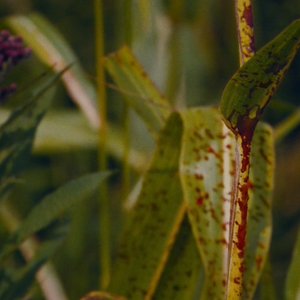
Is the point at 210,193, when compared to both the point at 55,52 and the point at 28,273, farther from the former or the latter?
the point at 55,52

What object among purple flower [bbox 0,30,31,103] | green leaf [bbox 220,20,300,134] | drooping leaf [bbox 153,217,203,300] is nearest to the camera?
green leaf [bbox 220,20,300,134]

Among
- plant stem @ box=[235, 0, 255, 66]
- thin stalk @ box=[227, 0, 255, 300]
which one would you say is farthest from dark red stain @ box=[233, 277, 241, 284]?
plant stem @ box=[235, 0, 255, 66]

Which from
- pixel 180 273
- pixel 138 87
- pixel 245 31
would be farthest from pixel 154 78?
pixel 245 31

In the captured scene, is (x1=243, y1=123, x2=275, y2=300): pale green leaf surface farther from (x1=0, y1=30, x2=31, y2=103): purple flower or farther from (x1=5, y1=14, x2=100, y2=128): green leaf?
(x1=5, y1=14, x2=100, y2=128): green leaf

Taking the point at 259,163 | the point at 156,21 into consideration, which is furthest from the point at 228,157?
the point at 156,21

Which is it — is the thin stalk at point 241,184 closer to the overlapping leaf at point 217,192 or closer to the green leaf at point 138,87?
the overlapping leaf at point 217,192

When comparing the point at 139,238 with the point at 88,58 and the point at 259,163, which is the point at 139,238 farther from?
the point at 88,58
